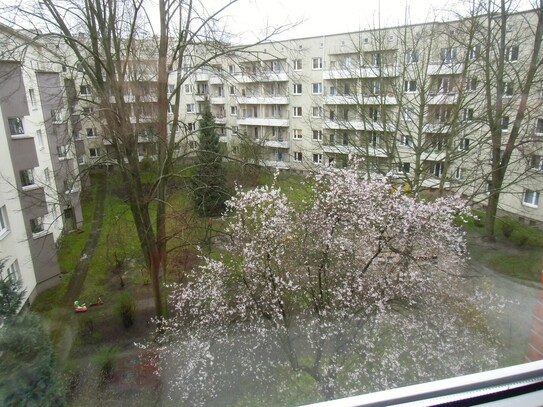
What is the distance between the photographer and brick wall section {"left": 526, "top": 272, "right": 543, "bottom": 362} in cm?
122

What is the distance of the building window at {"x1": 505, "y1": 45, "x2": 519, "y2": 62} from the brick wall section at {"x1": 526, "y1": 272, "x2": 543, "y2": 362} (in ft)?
3.66

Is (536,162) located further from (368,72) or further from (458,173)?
(368,72)

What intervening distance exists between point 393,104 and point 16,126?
1786mm

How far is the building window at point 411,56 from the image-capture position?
1895 mm

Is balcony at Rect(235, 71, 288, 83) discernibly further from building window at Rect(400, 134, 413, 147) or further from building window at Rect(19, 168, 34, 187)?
building window at Rect(19, 168, 34, 187)

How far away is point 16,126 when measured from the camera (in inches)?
45.9

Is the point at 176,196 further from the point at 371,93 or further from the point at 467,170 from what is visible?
the point at 467,170

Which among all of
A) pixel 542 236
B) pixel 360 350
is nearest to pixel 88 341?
pixel 360 350

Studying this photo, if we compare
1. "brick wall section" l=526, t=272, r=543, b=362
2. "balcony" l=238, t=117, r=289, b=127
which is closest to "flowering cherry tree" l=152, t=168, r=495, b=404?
"brick wall section" l=526, t=272, r=543, b=362

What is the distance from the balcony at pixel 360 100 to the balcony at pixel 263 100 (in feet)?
0.73

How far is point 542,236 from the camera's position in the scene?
1814mm

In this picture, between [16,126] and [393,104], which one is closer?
[16,126]

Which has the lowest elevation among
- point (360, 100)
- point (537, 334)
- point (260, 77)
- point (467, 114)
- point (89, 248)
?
point (537, 334)

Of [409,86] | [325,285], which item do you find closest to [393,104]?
[409,86]
